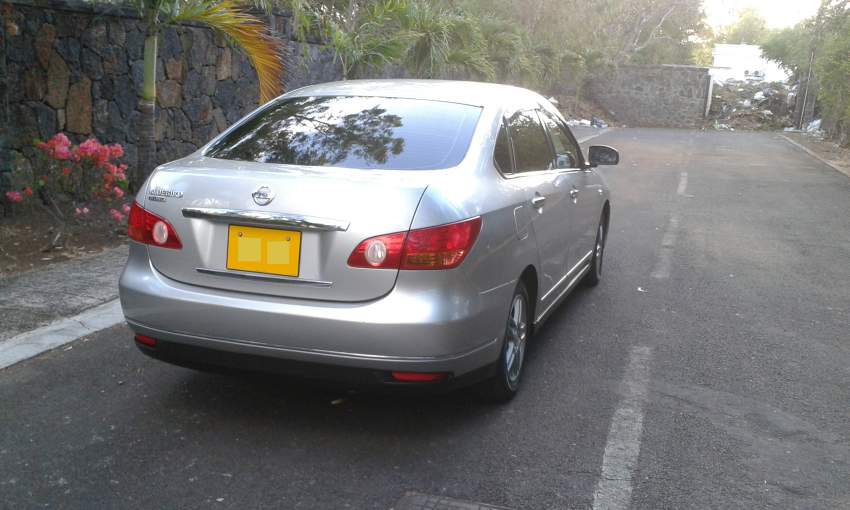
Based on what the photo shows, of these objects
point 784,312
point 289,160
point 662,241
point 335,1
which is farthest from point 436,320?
point 335,1

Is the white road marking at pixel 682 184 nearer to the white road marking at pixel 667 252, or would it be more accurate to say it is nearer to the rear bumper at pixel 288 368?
the white road marking at pixel 667 252

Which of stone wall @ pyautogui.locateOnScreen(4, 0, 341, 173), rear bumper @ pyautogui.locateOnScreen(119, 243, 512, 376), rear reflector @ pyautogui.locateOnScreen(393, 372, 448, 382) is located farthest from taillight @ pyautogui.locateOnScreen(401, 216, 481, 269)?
stone wall @ pyautogui.locateOnScreen(4, 0, 341, 173)

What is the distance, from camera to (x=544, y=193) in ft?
16.7

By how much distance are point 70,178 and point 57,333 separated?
2701mm

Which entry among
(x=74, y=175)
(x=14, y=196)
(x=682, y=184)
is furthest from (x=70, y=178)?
(x=682, y=184)

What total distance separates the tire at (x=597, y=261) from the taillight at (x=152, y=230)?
388 centimetres

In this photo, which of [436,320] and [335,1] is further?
[335,1]

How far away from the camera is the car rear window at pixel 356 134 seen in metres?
4.29

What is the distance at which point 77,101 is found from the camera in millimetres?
8859

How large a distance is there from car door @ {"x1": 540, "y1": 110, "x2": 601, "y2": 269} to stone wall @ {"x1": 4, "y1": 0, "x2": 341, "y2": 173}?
5.07 m

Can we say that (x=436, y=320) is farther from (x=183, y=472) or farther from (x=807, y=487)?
(x=807, y=487)

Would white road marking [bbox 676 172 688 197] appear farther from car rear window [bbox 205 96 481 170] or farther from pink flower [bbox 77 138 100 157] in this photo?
car rear window [bbox 205 96 481 170]

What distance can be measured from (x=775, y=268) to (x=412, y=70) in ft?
30.7

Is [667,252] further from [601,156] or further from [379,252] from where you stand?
[379,252]
